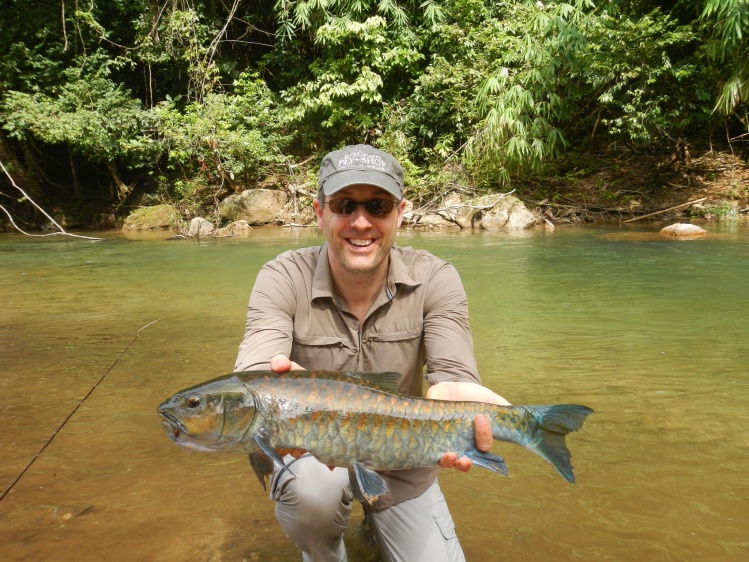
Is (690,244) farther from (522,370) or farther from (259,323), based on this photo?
(259,323)

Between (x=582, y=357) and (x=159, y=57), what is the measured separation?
1922cm

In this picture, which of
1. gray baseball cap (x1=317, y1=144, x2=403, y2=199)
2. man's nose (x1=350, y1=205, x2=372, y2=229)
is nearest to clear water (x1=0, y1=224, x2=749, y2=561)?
man's nose (x1=350, y1=205, x2=372, y2=229)

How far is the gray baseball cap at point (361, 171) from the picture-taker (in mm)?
2492

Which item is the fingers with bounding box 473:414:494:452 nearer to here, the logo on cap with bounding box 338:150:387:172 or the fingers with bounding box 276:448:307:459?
the fingers with bounding box 276:448:307:459

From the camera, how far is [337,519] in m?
2.39

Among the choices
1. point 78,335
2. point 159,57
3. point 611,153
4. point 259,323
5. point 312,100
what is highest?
point 159,57

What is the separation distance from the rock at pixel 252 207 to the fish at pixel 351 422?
56.9 ft

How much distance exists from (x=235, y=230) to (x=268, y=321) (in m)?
15.6

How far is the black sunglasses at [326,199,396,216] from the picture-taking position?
101 inches

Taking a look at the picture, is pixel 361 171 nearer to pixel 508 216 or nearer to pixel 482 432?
pixel 482 432

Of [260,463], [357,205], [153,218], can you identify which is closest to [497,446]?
[260,463]

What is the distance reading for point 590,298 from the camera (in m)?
7.54

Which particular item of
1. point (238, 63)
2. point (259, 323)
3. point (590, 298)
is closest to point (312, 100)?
point (238, 63)

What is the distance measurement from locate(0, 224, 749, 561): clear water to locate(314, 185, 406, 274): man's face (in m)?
1.23
